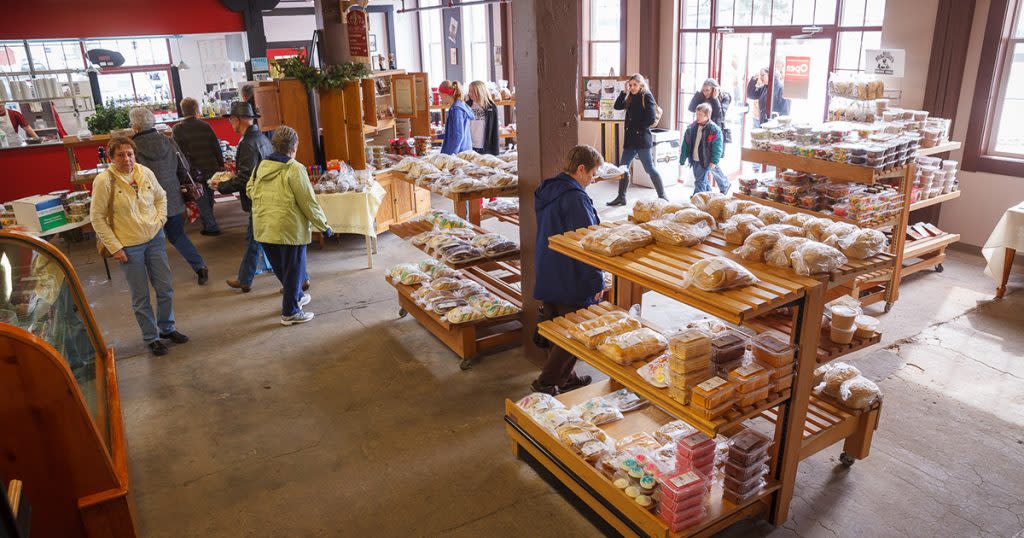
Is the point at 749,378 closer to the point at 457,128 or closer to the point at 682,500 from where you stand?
the point at 682,500

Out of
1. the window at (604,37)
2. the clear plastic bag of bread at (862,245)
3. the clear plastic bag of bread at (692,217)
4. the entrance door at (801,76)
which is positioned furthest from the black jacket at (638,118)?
the clear plastic bag of bread at (862,245)

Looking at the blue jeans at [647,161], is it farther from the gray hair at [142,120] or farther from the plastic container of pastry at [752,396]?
the plastic container of pastry at [752,396]

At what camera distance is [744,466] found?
3469mm

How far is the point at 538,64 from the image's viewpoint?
491cm

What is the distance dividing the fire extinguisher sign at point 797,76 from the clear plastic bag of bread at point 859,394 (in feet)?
19.5

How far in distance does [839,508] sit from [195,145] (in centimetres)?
826


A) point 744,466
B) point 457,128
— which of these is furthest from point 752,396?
point 457,128

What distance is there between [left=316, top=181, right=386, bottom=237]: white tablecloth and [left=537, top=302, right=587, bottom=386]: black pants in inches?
143

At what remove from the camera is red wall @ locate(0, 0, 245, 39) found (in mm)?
11570

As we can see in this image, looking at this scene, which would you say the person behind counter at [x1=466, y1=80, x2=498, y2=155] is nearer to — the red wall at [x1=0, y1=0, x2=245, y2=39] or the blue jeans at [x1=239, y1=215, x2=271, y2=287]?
the blue jeans at [x1=239, y1=215, x2=271, y2=287]

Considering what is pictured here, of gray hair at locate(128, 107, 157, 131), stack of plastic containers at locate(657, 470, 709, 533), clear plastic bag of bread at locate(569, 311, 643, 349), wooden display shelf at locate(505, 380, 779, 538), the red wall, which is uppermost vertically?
the red wall

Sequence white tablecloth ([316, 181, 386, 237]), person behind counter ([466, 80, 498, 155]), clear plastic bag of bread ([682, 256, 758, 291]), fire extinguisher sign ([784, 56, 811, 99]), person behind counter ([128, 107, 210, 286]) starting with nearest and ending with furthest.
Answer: clear plastic bag of bread ([682, 256, 758, 291]), person behind counter ([128, 107, 210, 286]), white tablecloth ([316, 181, 386, 237]), fire extinguisher sign ([784, 56, 811, 99]), person behind counter ([466, 80, 498, 155])

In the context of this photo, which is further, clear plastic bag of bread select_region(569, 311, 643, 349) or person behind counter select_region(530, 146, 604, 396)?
person behind counter select_region(530, 146, 604, 396)

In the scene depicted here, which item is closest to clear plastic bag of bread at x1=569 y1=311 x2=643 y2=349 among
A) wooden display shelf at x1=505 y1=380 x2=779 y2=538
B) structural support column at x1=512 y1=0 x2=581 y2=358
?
wooden display shelf at x1=505 y1=380 x2=779 y2=538
